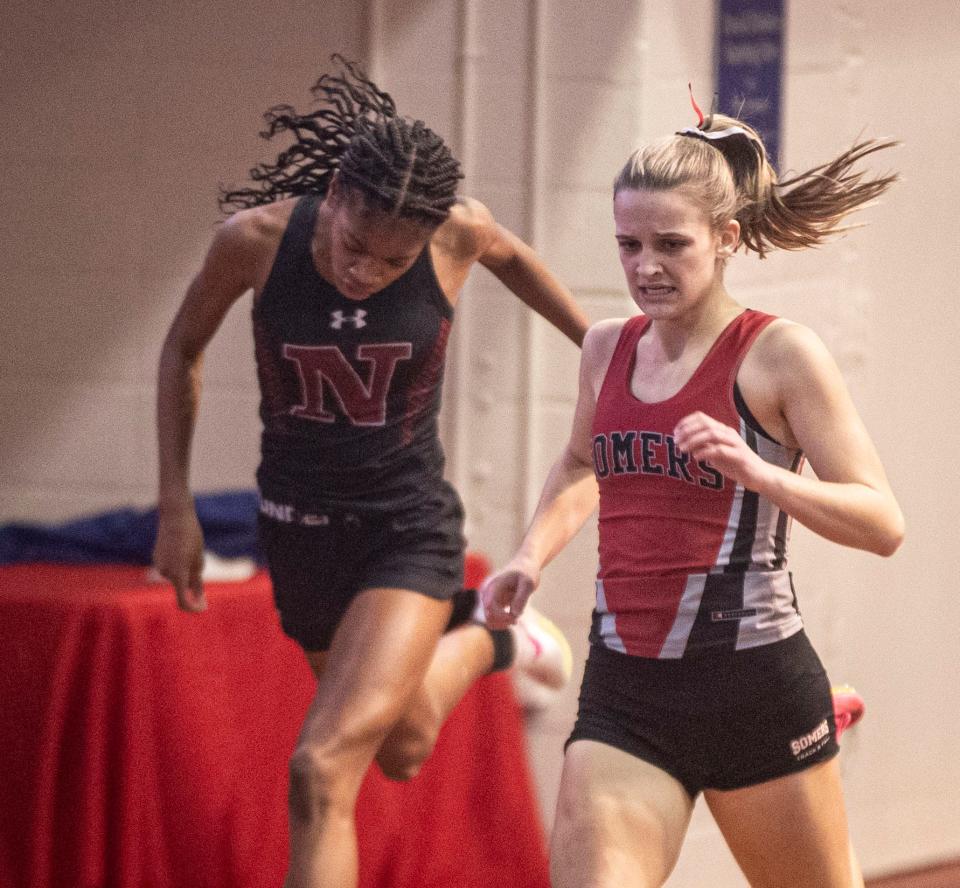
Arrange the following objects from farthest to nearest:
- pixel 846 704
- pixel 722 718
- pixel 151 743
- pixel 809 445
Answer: pixel 151 743
pixel 846 704
pixel 722 718
pixel 809 445

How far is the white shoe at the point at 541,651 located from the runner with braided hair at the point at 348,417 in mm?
390

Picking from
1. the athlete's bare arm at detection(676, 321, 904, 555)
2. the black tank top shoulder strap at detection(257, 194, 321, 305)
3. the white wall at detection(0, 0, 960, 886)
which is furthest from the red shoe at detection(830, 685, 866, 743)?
the white wall at detection(0, 0, 960, 886)

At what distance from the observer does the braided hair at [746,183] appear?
2295mm

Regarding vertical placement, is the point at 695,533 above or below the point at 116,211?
below

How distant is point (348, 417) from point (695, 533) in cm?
88

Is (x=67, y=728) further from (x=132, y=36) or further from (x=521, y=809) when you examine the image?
(x=132, y=36)

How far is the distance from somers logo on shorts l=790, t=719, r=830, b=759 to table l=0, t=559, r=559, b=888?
167 centimetres

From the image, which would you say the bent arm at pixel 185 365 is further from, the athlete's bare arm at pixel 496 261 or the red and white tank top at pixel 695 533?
the red and white tank top at pixel 695 533

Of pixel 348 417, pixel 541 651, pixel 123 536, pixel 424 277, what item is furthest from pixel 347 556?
pixel 123 536

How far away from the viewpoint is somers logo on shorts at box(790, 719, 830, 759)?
2.29 m

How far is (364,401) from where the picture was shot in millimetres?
2967

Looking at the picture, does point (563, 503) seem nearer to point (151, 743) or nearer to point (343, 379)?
point (343, 379)

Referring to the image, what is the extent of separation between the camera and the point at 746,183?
239cm

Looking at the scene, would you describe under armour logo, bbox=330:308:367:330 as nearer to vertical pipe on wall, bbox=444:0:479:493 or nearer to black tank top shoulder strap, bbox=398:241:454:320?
black tank top shoulder strap, bbox=398:241:454:320
